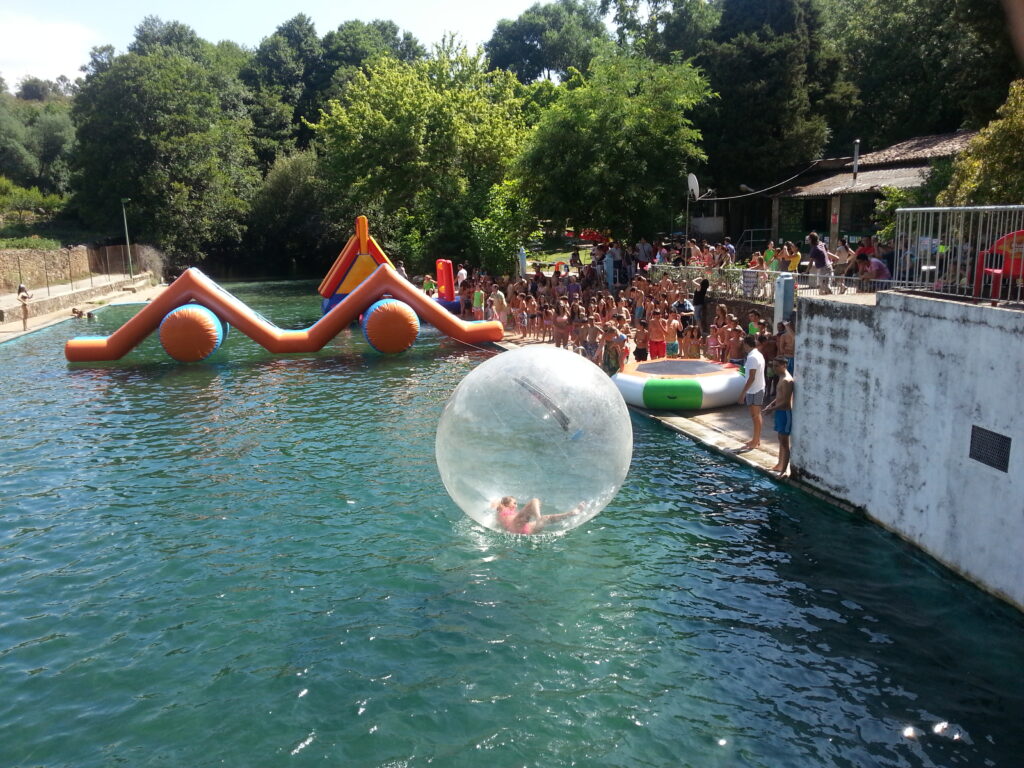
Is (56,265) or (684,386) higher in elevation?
(56,265)

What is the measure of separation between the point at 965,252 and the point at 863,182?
20.0 metres

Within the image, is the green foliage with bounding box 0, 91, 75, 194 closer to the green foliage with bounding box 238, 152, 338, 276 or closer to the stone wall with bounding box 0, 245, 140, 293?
the green foliage with bounding box 238, 152, 338, 276

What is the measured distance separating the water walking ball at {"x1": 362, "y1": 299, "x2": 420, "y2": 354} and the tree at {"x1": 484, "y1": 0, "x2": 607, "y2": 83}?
64924mm

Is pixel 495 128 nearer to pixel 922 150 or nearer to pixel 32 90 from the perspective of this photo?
pixel 922 150

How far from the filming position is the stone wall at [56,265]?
37812 millimetres

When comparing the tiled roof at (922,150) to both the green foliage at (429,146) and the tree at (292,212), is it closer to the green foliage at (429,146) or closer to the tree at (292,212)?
the green foliage at (429,146)

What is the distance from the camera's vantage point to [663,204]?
92.3ft

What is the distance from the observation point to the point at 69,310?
1325 inches

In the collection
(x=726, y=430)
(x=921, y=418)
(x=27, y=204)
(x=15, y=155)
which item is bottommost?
(x=726, y=430)

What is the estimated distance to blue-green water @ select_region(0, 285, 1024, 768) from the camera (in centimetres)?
632

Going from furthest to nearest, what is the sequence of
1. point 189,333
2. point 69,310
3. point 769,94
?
1. point 69,310
2. point 769,94
3. point 189,333

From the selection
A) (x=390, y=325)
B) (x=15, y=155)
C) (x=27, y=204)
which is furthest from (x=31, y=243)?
(x=390, y=325)

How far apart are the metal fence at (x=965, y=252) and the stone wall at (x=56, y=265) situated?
38.8 metres

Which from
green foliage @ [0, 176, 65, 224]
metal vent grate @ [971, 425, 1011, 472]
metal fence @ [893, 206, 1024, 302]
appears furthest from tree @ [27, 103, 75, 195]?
metal vent grate @ [971, 425, 1011, 472]
